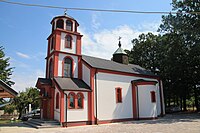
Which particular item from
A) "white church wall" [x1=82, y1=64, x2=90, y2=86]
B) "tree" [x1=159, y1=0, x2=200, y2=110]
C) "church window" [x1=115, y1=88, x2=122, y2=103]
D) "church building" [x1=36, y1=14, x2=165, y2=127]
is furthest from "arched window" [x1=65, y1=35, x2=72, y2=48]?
"tree" [x1=159, y1=0, x2=200, y2=110]

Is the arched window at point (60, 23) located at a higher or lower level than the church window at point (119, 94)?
higher

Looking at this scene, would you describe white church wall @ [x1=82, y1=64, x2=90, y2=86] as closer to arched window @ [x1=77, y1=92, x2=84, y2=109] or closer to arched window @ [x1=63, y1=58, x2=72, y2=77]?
arched window @ [x1=63, y1=58, x2=72, y2=77]

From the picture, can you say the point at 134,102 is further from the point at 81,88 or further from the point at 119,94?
the point at 81,88

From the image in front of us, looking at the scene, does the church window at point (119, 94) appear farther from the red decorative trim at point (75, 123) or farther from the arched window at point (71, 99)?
the arched window at point (71, 99)

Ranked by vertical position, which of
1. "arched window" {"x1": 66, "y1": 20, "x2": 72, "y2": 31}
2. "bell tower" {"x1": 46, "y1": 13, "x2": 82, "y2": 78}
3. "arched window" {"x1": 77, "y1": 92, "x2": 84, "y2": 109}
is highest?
"arched window" {"x1": 66, "y1": 20, "x2": 72, "y2": 31}

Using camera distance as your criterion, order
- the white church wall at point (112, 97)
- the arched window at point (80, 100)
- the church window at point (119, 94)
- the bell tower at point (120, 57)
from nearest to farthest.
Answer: the arched window at point (80, 100)
the white church wall at point (112, 97)
the church window at point (119, 94)
the bell tower at point (120, 57)

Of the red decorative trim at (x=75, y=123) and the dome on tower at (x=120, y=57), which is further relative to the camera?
the dome on tower at (x=120, y=57)

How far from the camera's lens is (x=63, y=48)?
20.4 metres

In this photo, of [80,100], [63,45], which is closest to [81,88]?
[80,100]

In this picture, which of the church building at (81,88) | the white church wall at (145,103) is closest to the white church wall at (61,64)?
the church building at (81,88)

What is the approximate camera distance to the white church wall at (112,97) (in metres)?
19.3

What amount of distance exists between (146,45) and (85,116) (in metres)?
26.4

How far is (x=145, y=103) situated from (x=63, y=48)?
37.6 feet

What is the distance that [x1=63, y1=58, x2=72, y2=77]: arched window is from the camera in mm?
20031
